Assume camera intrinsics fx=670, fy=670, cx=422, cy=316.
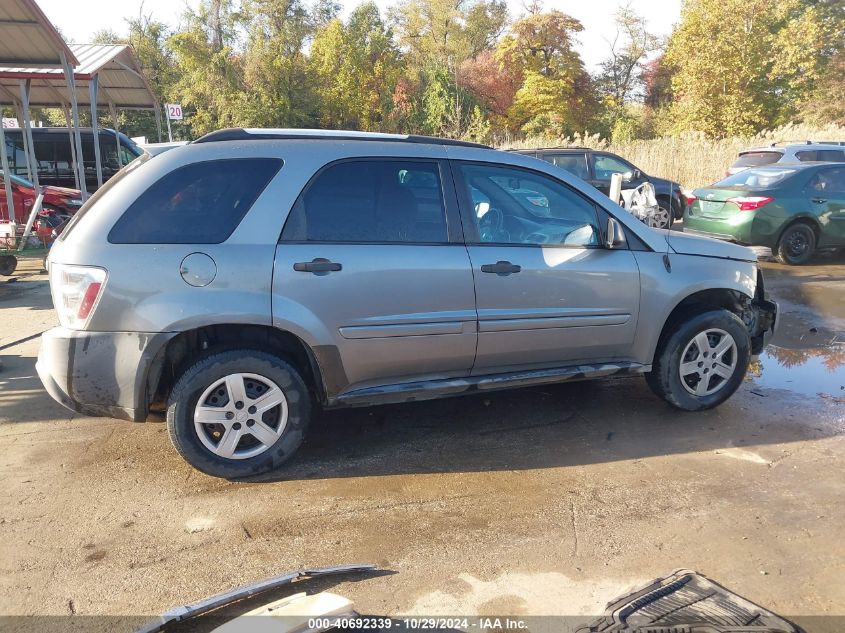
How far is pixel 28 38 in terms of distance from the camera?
10.0 meters

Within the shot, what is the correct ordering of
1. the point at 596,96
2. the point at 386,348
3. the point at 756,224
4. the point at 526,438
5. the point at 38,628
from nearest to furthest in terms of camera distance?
the point at 38,628
the point at 386,348
the point at 526,438
the point at 756,224
the point at 596,96

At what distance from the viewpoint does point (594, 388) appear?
17.5 feet

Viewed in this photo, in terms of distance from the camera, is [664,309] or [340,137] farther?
[664,309]

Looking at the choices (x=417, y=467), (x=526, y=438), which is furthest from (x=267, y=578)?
(x=526, y=438)

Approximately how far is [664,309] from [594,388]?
111cm

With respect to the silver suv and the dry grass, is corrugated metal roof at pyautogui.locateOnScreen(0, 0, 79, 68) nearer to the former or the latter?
the silver suv

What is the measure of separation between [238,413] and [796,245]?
10.1 metres

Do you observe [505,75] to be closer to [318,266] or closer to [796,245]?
[796,245]

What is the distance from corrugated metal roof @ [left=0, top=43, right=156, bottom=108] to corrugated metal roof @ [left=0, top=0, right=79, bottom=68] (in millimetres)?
215

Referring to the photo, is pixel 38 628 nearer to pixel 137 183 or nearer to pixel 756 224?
pixel 137 183

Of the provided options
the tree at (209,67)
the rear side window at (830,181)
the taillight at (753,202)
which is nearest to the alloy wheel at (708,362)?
the taillight at (753,202)

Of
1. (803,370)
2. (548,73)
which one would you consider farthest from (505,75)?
(803,370)

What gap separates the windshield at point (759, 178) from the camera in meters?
10.7

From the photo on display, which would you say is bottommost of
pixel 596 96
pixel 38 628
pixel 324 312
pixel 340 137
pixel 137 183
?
pixel 38 628
